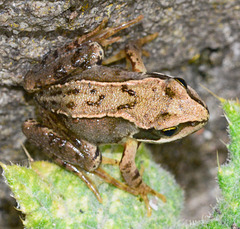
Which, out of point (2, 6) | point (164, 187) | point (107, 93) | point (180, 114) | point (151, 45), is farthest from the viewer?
point (151, 45)

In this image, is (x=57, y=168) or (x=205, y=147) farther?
(x=205, y=147)

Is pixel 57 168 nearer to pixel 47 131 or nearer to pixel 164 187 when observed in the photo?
pixel 47 131

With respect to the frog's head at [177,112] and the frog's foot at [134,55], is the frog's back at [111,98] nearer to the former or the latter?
the frog's head at [177,112]

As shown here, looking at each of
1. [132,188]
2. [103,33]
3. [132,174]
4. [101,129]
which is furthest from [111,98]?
[132,188]

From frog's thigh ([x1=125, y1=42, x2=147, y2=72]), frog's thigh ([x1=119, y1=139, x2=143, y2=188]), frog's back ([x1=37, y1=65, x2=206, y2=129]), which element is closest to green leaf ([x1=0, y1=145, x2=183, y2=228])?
frog's thigh ([x1=119, y1=139, x2=143, y2=188])

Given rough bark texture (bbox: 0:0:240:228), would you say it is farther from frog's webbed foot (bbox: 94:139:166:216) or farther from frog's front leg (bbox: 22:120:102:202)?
frog's webbed foot (bbox: 94:139:166:216)

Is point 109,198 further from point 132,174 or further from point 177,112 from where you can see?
point 177,112

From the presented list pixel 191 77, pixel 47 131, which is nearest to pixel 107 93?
pixel 47 131
